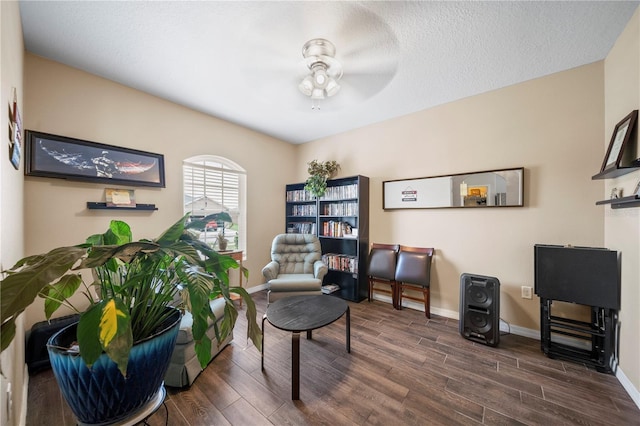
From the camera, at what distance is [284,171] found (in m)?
4.32

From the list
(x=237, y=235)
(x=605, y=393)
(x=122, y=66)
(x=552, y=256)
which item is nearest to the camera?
(x=605, y=393)

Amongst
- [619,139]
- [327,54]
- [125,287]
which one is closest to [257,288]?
[125,287]

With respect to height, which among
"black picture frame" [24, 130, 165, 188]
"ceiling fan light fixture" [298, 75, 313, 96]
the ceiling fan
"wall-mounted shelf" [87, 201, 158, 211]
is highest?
the ceiling fan

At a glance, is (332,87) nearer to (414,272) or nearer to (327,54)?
(327,54)

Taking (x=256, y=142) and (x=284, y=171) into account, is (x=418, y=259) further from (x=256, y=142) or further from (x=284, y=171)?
(x=256, y=142)

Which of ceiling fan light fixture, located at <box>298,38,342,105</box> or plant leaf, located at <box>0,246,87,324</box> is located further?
ceiling fan light fixture, located at <box>298,38,342,105</box>

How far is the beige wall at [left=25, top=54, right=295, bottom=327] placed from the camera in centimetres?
204

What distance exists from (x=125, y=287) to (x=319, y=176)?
3.13 metres

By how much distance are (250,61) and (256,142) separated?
1882 mm

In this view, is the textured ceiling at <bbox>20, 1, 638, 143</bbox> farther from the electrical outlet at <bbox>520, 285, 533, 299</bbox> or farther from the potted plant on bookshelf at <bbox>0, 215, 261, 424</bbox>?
the electrical outlet at <bbox>520, 285, 533, 299</bbox>

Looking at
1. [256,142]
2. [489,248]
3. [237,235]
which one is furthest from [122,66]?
[489,248]

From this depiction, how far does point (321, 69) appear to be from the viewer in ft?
5.99

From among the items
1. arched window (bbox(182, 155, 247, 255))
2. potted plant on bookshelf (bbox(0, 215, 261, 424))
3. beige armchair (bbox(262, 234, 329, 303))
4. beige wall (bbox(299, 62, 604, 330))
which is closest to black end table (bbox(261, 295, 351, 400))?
beige armchair (bbox(262, 234, 329, 303))

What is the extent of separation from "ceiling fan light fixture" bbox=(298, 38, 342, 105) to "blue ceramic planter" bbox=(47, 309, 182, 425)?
6.10ft
